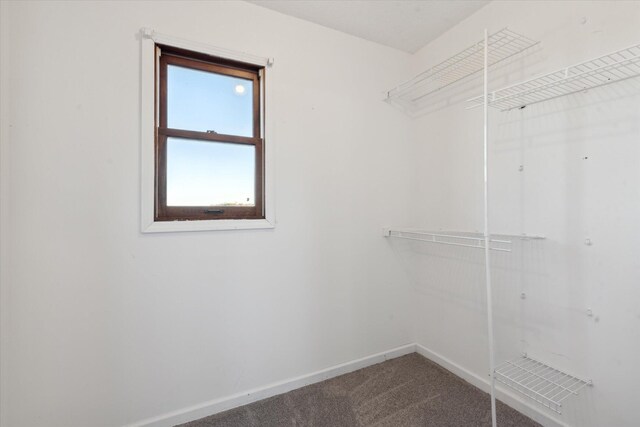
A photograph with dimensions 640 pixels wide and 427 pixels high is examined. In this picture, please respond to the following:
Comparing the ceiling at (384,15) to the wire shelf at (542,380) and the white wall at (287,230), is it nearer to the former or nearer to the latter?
the white wall at (287,230)

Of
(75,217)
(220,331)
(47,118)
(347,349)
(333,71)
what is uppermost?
(333,71)

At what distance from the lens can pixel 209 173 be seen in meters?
1.82

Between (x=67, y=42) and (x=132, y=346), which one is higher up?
(x=67, y=42)

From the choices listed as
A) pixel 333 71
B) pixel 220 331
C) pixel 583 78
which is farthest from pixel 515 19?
pixel 220 331

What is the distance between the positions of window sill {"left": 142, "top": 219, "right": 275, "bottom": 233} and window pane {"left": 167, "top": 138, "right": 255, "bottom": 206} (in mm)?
130

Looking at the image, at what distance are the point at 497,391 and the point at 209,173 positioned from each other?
2.27 meters

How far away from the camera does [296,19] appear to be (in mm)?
1991

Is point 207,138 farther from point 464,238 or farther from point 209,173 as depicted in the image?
point 464,238

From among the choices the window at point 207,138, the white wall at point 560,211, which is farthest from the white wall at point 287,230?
the window at point 207,138

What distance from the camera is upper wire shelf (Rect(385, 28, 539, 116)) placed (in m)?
1.73

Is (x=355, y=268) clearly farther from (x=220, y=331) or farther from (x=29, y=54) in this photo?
(x=29, y=54)

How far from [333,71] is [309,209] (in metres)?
1.03

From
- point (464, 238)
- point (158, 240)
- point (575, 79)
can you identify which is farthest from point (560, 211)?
point (158, 240)

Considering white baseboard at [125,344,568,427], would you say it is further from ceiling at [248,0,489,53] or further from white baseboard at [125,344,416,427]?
ceiling at [248,0,489,53]
